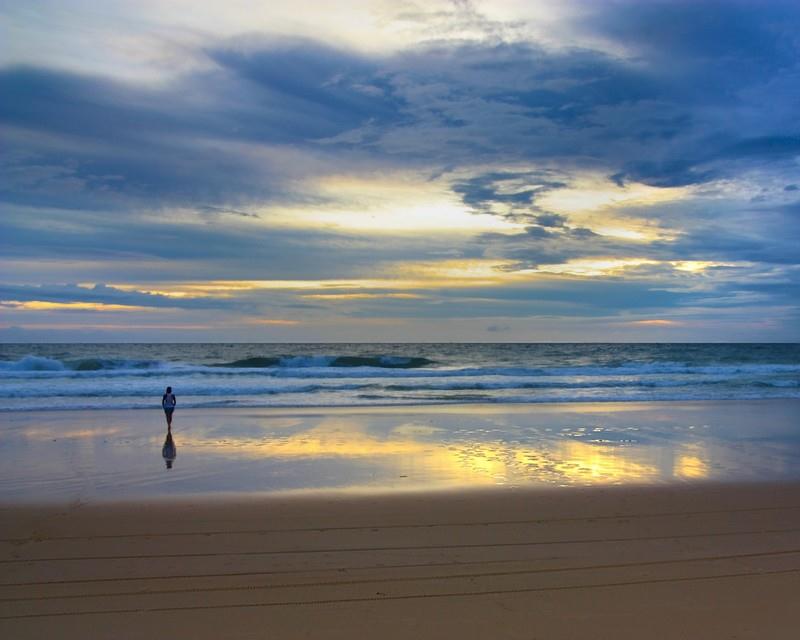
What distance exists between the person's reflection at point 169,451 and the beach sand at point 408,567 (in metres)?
3.20

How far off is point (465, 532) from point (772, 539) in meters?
3.48

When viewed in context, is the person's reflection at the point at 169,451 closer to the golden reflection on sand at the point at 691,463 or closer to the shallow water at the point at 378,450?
the shallow water at the point at 378,450

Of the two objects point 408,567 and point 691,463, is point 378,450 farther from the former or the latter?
point 408,567

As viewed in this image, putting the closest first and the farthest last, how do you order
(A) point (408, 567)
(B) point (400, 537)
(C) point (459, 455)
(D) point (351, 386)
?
(A) point (408, 567)
(B) point (400, 537)
(C) point (459, 455)
(D) point (351, 386)

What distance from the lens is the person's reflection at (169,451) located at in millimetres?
12391

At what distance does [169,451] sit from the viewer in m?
13.4

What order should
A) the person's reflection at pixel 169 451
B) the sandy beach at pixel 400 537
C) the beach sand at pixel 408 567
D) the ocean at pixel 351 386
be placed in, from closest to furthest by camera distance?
the beach sand at pixel 408 567 → the sandy beach at pixel 400 537 → the person's reflection at pixel 169 451 → the ocean at pixel 351 386

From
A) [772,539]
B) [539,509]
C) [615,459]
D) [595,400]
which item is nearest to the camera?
[772,539]

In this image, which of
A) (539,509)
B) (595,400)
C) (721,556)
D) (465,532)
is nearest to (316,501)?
(465,532)

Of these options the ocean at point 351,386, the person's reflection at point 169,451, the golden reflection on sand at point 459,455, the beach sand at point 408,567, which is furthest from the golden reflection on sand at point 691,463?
the ocean at point 351,386

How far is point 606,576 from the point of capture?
6.27 meters

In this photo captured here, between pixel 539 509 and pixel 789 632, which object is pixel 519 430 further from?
pixel 789 632

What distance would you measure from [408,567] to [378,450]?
7.00 m

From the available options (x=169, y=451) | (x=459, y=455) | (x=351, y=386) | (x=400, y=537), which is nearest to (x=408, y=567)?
(x=400, y=537)
